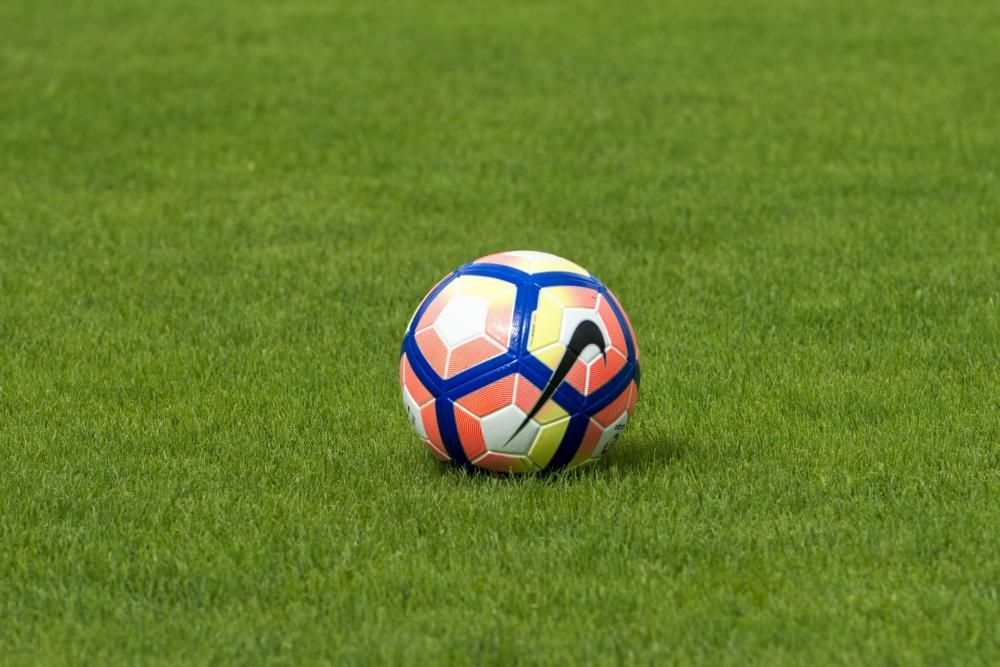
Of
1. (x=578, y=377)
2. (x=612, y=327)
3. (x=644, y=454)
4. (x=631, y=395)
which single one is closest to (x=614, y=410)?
(x=631, y=395)

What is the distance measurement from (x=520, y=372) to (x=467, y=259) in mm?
4195

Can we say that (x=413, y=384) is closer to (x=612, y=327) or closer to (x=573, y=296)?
(x=573, y=296)

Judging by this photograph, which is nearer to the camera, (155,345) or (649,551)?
(649,551)

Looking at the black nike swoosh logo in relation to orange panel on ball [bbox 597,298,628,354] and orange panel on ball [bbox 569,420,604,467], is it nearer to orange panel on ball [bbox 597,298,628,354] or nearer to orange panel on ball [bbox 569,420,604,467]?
orange panel on ball [bbox 597,298,628,354]

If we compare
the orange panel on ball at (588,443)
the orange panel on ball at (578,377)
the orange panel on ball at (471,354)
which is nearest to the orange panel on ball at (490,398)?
the orange panel on ball at (471,354)

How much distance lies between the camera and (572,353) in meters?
6.43

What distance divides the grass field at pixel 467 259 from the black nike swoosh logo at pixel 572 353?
36 centimetres

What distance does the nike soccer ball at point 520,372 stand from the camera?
639 cm

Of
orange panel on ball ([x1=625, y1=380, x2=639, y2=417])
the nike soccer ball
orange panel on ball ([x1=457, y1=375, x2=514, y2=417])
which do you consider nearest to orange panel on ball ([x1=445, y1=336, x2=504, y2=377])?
the nike soccer ball

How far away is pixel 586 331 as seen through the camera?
6492 mm

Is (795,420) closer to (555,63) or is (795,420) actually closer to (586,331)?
(586,331)

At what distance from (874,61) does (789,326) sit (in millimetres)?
7394

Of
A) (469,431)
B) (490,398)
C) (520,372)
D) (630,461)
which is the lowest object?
(630,461)

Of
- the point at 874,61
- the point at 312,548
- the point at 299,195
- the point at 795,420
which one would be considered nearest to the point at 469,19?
the point at 874,61
